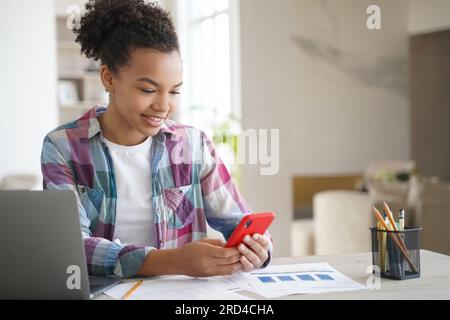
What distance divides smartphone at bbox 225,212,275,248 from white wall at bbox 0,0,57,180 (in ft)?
16.7

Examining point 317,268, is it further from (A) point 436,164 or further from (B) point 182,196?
(A) point 436,164

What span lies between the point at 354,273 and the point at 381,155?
684cm

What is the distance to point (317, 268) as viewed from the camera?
4.65 feet

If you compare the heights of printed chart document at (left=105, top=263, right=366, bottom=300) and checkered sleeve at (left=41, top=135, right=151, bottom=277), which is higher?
checkered sleeve at (left=41, top=135, right=151, bottom=277)

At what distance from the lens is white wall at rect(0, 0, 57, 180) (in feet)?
19.7

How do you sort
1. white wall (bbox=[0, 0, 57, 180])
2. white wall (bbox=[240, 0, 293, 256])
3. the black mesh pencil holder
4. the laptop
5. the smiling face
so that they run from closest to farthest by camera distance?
the laptop
the black mesh pencil holder
the smiling face
white wall (bbox=[240, 0, 293, 256])
white wall (bbox=[0, 0, 57, 180])

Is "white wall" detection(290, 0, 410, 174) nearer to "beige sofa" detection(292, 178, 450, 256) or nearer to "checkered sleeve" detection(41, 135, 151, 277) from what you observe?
"beige sofa" detection(292, 178, 450, 256)

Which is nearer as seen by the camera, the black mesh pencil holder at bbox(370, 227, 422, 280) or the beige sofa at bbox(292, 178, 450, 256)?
the black mesh pencil holder at bbox(370, 227, 422, 280)

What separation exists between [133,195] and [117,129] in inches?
6.9

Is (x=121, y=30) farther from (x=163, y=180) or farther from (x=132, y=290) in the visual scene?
(x=132, y=290)

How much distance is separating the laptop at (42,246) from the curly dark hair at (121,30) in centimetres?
54

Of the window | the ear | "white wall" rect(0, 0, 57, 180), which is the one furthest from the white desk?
"white wall" rect(0, 0, 57, 180)

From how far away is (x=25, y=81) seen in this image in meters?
6.13

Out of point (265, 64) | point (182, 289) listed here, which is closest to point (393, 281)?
point (182, 289)
